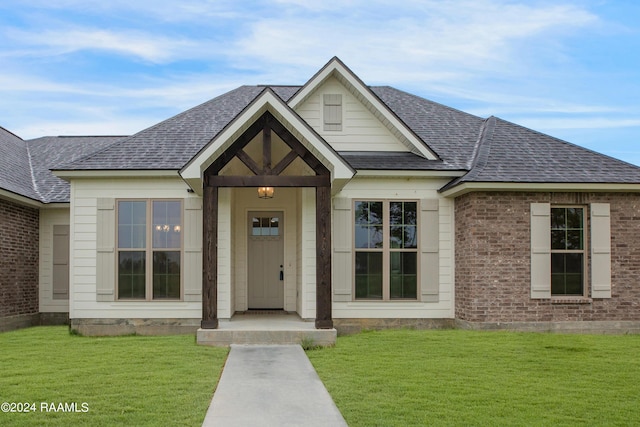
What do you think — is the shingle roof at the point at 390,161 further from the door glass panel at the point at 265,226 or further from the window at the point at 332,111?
the door glass panel at the point at 265,226

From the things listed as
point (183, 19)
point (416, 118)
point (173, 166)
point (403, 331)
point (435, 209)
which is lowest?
point (403, 331)

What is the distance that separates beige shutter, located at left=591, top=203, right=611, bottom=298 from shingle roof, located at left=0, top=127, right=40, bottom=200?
12.1 metres

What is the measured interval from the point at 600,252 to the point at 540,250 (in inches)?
47.4

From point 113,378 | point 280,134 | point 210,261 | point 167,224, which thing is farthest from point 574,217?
point 113,378

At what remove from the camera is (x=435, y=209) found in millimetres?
13688

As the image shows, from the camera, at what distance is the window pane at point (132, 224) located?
1348cm

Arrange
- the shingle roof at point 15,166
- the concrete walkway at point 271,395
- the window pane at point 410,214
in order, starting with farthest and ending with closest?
the shingle roof at point 15,166, the window pane at point 410,214, the concrete walkway at point 271,395

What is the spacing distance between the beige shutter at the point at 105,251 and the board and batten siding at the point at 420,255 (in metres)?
4.53

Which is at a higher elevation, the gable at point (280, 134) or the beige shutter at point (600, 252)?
the gable at point (280, 134)

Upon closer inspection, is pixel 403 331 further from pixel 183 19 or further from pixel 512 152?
pixel 183 19

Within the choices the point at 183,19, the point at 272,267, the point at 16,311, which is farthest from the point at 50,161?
the point at 272,267

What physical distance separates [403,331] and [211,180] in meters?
4.70

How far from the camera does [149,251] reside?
13.4 m

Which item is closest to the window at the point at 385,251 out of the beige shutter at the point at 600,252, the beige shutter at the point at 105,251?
the beige shutter at the point at 600,252
